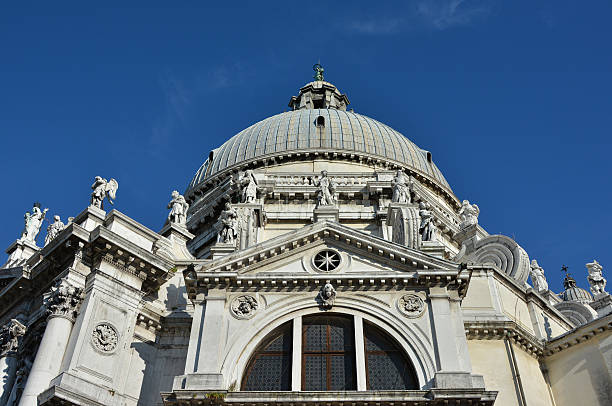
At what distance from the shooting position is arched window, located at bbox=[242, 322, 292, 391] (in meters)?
19.8

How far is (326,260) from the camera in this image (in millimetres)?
22031

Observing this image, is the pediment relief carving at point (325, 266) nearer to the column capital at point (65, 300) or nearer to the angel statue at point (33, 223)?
the column capital at point (65, 300)

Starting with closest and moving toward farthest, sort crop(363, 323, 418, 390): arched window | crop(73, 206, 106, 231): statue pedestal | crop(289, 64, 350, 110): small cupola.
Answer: crop(363, 323, 418, 390): arched window → crop(73, 206, 106, 231): statue pedestal → crop(289, 64, 350, 110): small cupola

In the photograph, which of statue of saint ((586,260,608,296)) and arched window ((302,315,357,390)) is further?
statue of saint ((586,260,608,296))

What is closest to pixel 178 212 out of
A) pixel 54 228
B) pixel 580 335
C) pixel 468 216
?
pixel 54 228

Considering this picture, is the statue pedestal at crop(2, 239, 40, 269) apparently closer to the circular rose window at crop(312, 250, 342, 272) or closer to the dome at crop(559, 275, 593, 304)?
the circular rose window at crop(312, 250, 342, 272)

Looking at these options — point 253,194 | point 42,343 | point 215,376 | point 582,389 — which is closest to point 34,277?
point 42,343

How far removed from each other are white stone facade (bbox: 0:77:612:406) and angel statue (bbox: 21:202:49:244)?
4.97 metres

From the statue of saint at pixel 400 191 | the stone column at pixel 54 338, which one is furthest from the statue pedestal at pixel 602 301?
the stone column at pixel 54 338

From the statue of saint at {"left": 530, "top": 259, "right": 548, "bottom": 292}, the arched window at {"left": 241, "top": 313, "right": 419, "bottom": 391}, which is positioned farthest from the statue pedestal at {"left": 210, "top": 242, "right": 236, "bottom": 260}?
the statue of saint at {"left": 530, "top": 259, "right": 548, "bottom": 292}

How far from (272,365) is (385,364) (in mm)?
3457

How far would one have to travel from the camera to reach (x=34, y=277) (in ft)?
77.8

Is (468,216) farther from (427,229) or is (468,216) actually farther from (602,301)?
(427,229)

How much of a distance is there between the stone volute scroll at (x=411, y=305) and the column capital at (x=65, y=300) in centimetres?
1030
